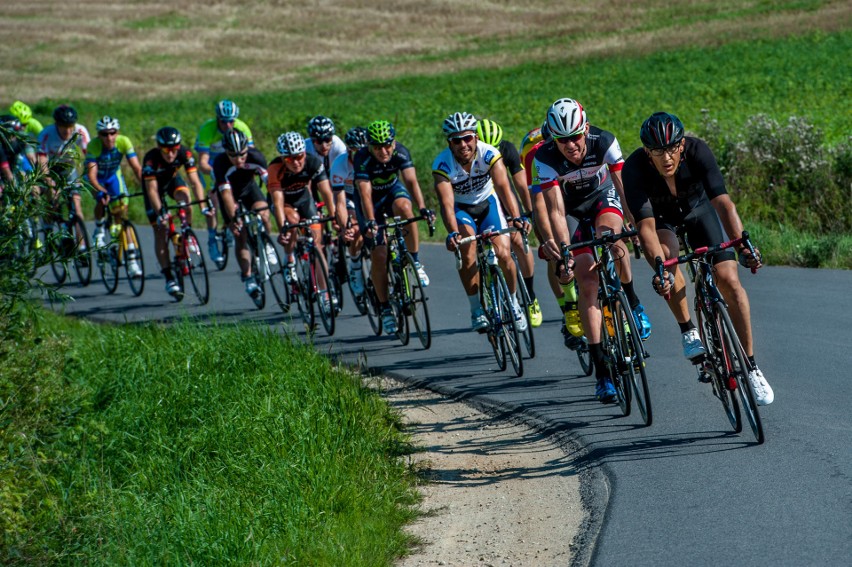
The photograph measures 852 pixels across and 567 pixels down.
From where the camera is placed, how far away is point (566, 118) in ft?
27.7

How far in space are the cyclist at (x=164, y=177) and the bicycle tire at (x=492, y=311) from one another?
574cm

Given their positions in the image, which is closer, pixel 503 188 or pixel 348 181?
pixel 503 188

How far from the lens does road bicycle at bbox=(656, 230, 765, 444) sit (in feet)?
22.9

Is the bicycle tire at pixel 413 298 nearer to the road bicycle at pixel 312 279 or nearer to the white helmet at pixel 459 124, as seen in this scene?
the road bicycle at pixel 312 279

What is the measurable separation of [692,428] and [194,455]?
3.81 m

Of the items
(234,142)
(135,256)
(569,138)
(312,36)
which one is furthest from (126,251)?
(312,36)

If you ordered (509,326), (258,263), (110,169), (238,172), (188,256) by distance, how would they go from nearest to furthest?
1. (509,326)
2. (238,172)
3. (258,263)
4. (188,256)
5. (110,169)

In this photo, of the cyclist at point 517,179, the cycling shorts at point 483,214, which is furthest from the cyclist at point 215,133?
the cycling shorts at point 483,214

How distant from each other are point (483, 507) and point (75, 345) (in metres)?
6.90

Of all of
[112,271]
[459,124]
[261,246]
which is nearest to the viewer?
[459,124]

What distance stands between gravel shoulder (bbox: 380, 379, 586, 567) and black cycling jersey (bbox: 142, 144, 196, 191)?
6.65 m

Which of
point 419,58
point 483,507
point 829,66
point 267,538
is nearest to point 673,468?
point 483,507

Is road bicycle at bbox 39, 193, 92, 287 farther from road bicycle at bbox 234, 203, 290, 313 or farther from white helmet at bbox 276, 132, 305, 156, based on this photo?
white helmet at bbox 276, 132, 305, 156

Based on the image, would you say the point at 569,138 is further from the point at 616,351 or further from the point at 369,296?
the point at 369,296
